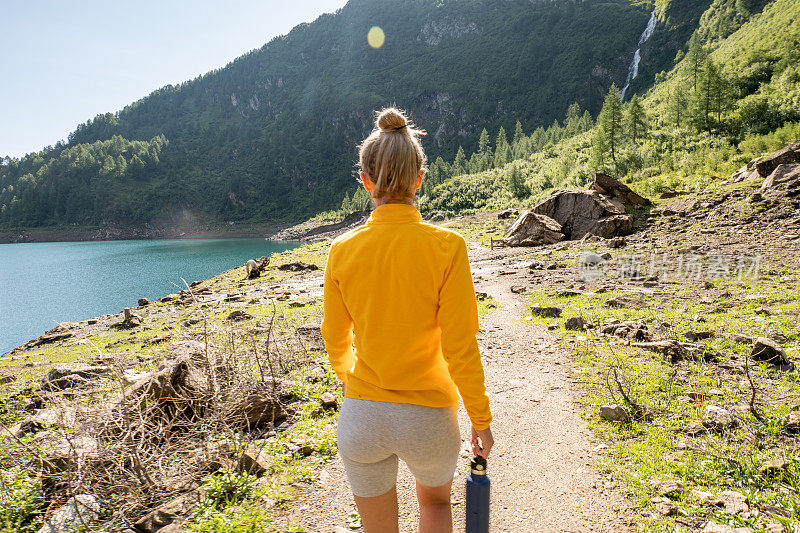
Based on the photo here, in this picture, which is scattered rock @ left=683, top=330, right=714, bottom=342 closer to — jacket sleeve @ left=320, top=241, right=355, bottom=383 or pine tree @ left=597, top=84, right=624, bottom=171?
jacket sleeve @ left=320, top=241, right=355, bottom=383

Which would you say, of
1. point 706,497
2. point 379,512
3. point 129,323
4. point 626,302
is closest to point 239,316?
point 129,323

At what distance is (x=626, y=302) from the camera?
1091cm

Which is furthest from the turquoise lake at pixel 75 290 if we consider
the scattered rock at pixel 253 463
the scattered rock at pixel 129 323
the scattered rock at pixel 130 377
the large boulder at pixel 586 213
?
the large boulder at pixel 586 213

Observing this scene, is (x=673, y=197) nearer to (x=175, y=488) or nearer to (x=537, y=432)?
(x=537, y=432)

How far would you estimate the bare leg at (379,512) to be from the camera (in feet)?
7.29

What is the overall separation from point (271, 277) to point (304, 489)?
25.4 metres

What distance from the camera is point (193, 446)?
4.87 metres

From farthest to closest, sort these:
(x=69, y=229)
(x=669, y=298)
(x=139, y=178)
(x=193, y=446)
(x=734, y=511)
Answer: (x=139, y=178) → (x=69, y=229) → (x=669, y=298) → (x=193, y=446) → (x=734, y=511)

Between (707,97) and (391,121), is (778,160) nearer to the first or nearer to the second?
(707,97)

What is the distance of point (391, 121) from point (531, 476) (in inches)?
170

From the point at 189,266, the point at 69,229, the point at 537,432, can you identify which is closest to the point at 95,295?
the point at 189,266

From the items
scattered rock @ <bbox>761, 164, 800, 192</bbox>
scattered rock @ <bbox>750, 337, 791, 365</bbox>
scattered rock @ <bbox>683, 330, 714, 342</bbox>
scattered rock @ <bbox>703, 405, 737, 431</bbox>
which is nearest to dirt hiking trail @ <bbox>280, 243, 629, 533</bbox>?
scattered rock @ <bbox>703, 405, 737, 431</bbox>

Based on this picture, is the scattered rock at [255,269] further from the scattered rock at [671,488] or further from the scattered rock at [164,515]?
the scattered rock at [671,488]

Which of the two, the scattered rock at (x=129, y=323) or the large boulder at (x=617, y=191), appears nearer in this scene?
the scattered rock at (x=129, y=323)
